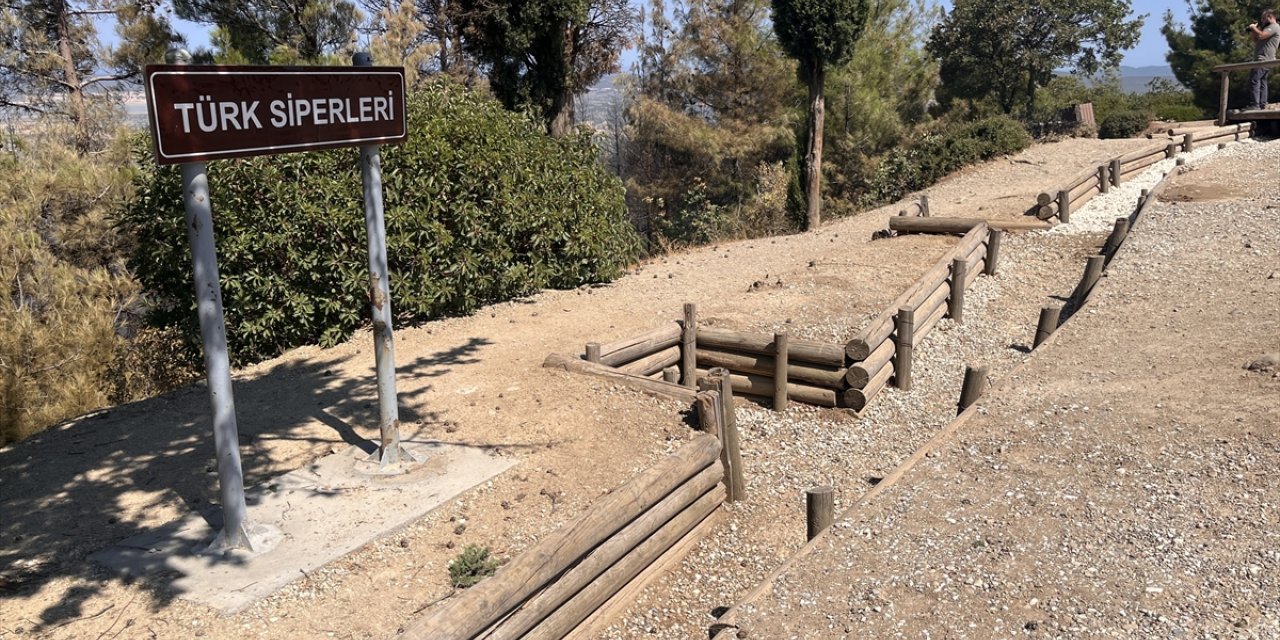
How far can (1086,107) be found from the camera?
2980 cm

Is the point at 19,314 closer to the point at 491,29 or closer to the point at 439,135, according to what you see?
the point at 439,135

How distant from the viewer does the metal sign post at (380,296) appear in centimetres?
609

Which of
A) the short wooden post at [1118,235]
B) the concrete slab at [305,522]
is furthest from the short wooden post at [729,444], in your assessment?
the short wooden post at [1118,235]

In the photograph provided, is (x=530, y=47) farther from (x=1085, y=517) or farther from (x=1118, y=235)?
(x=1085, y=517)

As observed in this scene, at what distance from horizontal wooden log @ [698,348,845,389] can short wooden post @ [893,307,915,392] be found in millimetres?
1069

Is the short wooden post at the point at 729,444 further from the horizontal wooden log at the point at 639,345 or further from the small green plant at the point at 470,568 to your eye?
the small green plant at the point at 470,568

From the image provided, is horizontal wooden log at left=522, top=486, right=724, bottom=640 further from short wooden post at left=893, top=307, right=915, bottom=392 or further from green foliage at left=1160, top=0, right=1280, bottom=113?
green foliage at left=1160, top=0, right=1280, bottom=113

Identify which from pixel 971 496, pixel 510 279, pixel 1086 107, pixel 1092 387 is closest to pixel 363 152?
pixel 971 496

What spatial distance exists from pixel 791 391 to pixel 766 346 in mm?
591

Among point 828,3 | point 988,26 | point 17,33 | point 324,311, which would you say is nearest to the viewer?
point 324,311

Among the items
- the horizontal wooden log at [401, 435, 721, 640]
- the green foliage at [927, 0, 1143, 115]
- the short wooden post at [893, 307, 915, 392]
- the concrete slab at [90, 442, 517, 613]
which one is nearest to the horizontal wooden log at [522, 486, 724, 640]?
the horizontal wooden log at [401, 435, 721, 640]

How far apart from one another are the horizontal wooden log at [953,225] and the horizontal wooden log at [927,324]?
2.95m

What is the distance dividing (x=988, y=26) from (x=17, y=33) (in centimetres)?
2953

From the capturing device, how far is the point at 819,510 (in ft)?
19.5
